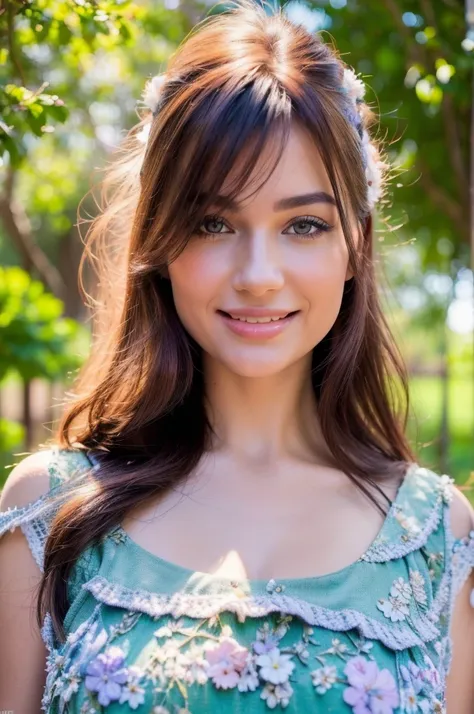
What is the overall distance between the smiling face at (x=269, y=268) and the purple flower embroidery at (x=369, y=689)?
539mm

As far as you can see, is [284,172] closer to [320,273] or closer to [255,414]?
[320,273]

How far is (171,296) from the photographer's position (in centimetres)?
181

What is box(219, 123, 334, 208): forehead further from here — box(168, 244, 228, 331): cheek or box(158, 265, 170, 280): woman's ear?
box(158, 265, 170, 280): woman's ear

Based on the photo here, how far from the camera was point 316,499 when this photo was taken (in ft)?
5.77

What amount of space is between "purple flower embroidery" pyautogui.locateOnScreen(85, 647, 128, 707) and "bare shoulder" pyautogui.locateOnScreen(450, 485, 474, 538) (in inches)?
29.4

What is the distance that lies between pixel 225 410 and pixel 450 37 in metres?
1.41

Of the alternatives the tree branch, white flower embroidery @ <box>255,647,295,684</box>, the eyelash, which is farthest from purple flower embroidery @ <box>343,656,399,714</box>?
the tree branch

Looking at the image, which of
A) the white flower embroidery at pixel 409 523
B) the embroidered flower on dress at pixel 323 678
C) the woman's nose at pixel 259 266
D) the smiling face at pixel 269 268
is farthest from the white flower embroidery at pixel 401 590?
Answer: the woman's nose at pixel 259 266

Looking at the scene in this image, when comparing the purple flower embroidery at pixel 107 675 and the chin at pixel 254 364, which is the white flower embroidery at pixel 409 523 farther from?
the purple flower embroidery at pixel 107 675

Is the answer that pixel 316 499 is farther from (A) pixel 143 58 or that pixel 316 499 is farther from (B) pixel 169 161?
(A) pixel 143 58

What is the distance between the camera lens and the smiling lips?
1.59 metres

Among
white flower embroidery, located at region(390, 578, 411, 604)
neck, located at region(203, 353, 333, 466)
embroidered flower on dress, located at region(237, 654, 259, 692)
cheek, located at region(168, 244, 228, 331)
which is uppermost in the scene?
cheek, located at region(168, 244, 228, 331)

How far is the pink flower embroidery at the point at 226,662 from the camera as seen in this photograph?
55.5 inches

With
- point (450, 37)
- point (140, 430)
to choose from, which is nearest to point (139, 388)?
point (140, 430)
